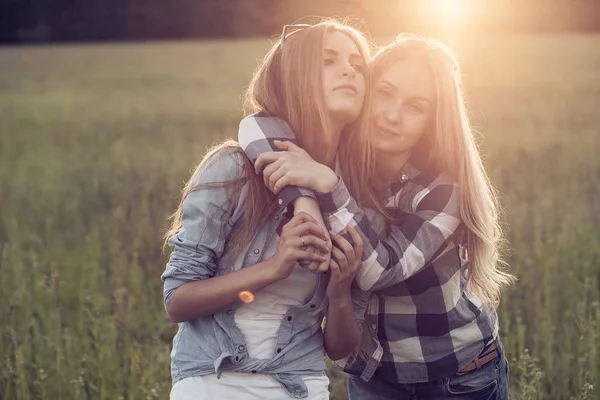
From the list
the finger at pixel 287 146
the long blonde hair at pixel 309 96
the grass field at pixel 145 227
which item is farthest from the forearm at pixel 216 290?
the grass field at pixel 145 227

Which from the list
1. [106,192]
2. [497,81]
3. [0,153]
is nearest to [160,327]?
[106,192]

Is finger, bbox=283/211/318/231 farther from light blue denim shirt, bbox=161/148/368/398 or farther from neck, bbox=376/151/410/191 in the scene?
neck, bbox=376/151/410/191

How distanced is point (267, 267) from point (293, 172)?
1.00 ft

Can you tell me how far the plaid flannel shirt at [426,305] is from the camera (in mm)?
3361

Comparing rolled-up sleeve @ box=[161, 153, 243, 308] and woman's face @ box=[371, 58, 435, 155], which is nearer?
rolled-up sleeve @ box=[161, 153, 243, 308]

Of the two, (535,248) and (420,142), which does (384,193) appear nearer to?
(420,142)

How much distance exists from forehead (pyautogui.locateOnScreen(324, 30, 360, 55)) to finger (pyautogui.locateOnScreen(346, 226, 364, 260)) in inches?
24.0

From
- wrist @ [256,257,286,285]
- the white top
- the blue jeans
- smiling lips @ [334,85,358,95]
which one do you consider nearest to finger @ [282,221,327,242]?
wrist @ [256,257,286,285]

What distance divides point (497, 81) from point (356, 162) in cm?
1752

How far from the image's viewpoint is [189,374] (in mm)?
3000

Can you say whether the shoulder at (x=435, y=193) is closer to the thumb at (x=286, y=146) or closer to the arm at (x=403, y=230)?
the arm at (x=403, y=230)

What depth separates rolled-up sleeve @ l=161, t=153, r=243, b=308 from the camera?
2979 millimetres

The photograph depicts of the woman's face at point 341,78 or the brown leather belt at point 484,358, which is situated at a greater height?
the woman's face at point 341,78

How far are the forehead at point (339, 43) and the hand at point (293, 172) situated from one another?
0.39 meters
